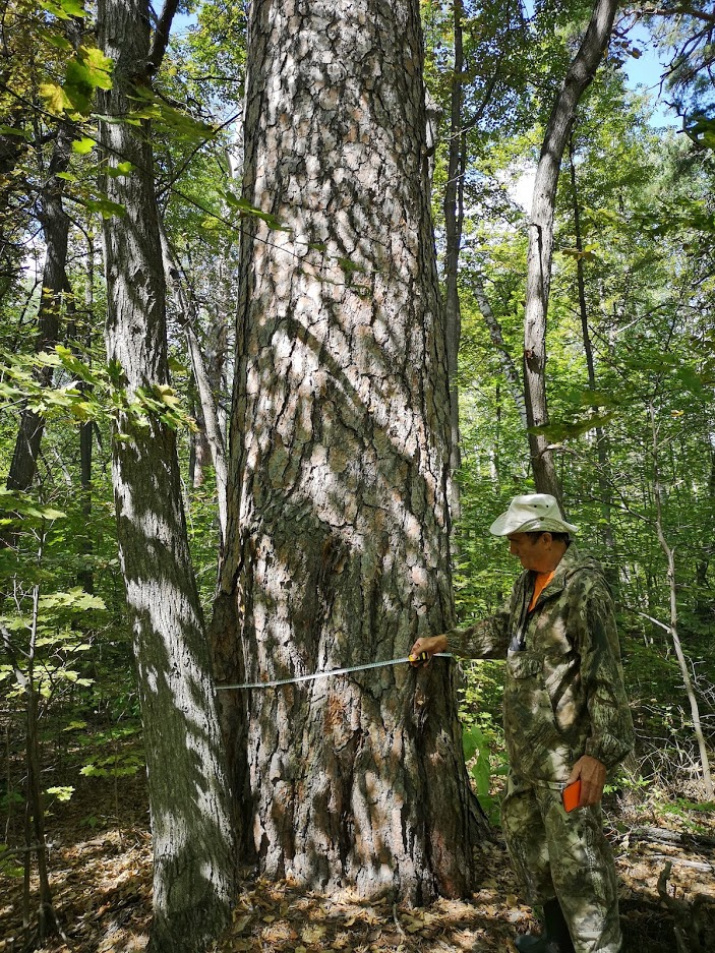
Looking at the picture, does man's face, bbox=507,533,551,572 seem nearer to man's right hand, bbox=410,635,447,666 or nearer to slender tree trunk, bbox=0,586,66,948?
man's right hand, bbox=410,635,447,666

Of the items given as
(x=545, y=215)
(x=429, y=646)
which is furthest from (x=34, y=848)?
(x=545, y=215)

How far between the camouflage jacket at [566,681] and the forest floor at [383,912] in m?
0.64

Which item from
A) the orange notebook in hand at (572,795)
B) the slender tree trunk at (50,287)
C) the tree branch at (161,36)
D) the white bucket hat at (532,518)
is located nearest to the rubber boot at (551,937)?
the orange notebook in hand at (572,795)

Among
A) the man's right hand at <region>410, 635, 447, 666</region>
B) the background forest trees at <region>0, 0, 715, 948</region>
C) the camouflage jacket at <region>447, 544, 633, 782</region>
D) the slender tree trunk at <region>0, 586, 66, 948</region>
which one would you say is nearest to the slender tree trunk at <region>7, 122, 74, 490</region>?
the background forest trees at <region>0, 0, 715, 948</region>

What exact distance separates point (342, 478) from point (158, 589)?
2.89 ft

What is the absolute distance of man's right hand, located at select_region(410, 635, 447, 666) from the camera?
2602 mm

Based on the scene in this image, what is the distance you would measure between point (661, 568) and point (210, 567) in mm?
5266

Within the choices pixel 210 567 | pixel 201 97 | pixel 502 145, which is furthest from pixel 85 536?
pixel 502 145

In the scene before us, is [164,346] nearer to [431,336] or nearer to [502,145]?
[431,336]

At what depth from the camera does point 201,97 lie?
11062mm

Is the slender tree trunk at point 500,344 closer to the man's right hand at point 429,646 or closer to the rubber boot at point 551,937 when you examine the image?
the man's right hand at point 429,646

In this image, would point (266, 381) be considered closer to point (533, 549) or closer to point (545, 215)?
point (533, 549)

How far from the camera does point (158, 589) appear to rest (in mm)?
2443

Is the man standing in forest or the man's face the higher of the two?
the man's face
